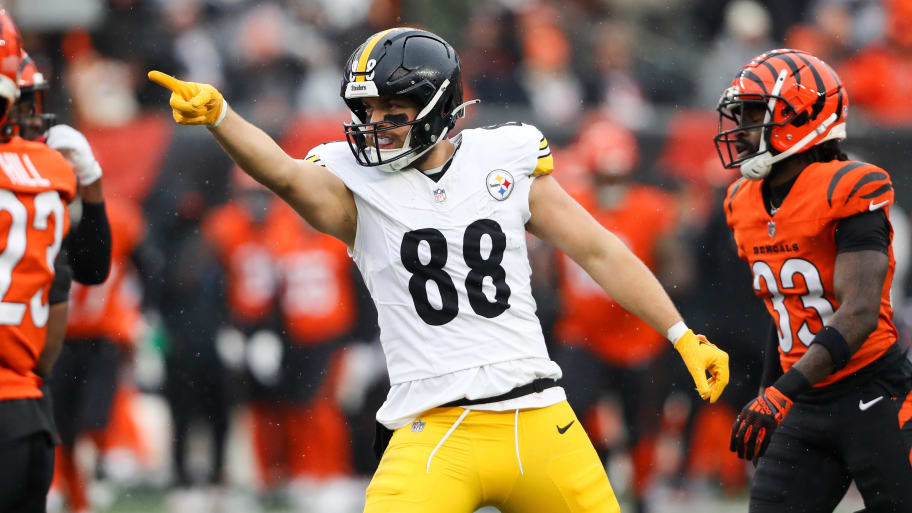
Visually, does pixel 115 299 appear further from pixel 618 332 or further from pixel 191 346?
pixel 618 332

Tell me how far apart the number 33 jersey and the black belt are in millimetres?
1079

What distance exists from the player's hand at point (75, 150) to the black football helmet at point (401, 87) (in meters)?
1.31

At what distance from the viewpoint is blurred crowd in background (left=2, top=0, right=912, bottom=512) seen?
7.79 m

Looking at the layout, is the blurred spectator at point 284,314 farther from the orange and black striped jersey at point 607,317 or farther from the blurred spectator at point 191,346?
the orange and black striped jersey at point 607,317

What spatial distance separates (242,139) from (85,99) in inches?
293

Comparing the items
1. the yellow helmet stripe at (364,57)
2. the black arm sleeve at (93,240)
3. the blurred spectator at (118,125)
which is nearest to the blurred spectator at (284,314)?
the blurred spectator at (118,125)

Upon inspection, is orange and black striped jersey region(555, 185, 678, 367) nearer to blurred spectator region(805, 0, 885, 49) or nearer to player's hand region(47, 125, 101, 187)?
player's hand region(47, 125, 101, 187)

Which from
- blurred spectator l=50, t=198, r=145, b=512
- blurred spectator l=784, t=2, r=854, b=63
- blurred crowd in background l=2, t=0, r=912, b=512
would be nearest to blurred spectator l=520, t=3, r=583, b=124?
blurred crowd in background l=2, t=0, r=912, b=512

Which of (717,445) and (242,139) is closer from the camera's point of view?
(242,139)

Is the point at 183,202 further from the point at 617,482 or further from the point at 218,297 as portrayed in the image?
the point at 617,482

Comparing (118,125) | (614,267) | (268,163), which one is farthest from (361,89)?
(118,125)

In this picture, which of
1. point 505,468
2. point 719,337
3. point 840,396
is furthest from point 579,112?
point 505,468

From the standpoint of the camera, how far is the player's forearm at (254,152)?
362cm

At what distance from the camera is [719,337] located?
27.6 ft
